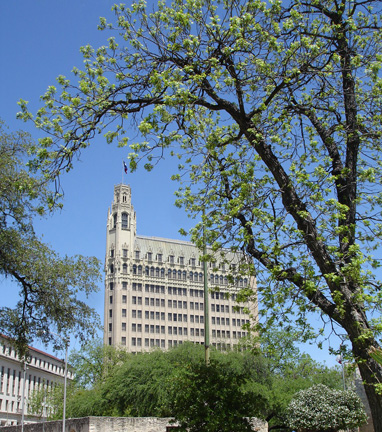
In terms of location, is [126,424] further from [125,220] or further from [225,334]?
[225,334]

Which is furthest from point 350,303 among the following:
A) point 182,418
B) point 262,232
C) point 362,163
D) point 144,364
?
point 144,364

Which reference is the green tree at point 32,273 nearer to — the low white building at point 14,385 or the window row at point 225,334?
the low white building at point 14,385

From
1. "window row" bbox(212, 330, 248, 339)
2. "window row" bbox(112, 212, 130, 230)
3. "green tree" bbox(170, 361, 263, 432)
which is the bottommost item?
"green tree" bbox(170, 361, 263, 432)

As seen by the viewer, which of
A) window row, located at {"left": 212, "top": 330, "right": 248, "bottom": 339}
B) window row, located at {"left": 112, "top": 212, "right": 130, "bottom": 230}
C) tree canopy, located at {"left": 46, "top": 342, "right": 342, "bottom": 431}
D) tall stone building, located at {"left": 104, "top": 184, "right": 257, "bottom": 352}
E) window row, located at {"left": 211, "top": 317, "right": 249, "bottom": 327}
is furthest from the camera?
window row, located at {"left": 211, "top": 317, "right": 249, "bottom": 327}

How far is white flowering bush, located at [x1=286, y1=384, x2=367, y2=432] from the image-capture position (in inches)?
961

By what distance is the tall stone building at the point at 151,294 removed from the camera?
324 ft

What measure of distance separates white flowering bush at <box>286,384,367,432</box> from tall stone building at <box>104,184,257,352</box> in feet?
232

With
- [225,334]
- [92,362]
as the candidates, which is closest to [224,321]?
[225,334]

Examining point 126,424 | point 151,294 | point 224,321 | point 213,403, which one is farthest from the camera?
point 224,321

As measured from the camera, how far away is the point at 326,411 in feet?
81.7

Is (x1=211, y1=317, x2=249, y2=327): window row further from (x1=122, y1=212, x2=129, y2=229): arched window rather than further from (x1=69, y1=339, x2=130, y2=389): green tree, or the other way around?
(x1=69, y1=339, x2=130, y2=389): green tree

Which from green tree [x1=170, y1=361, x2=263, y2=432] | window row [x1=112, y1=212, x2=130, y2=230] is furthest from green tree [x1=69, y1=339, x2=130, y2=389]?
green tree [x1=170, y1=361, x2=263, y2=432]

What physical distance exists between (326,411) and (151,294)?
3207 inches

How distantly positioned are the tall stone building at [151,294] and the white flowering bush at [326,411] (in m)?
70.8
